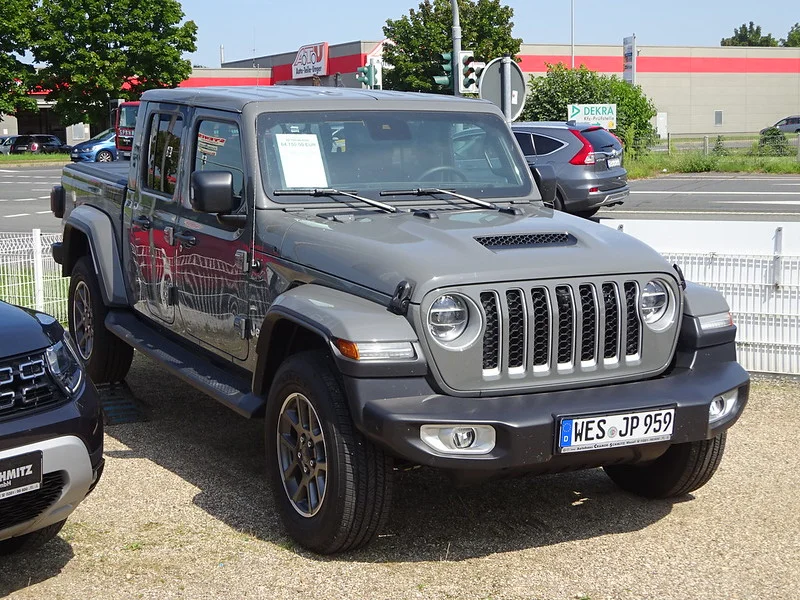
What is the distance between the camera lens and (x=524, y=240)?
16.5ft

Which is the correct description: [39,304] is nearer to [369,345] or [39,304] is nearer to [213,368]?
[213,368]

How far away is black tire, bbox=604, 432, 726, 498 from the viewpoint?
5273mm

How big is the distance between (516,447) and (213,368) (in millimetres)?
2230

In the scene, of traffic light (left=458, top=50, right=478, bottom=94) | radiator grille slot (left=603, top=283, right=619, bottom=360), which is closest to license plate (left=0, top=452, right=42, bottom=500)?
radiator grille slot (left=603, top=283, right=619, bottom=360)

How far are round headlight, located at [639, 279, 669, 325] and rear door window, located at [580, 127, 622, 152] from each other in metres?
14.1

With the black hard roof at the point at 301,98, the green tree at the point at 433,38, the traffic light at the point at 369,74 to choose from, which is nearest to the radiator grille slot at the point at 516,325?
the black hard roof at the point at 301,98

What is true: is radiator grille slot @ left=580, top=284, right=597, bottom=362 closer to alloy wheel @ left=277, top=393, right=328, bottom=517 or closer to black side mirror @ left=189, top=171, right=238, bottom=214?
alloy wheel @ left=277, top=393, right=328, bottom=517

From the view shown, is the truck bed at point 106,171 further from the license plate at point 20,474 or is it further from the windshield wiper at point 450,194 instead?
the license plate at point 20,474

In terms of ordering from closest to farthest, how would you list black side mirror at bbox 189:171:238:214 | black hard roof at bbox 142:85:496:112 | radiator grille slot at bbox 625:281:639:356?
radiator grille slot at bbox 625:281:639:356 → black side mirror at bbox 189:171:238:214 → black hard roof at bbox 142:85:496:112

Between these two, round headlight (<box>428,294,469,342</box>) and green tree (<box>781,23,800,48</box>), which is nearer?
round headlight (<box>428,294,469,342</box>)

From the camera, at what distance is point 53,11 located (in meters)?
52.6

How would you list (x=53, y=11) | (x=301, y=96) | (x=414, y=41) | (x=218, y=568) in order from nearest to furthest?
(x=218, y=568)
(x=301, y=96)
(x=53, y=11)
(x=414, y=41)

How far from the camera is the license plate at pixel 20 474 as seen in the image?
4.01 meters

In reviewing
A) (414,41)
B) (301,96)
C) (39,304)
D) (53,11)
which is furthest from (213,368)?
(414,41)
